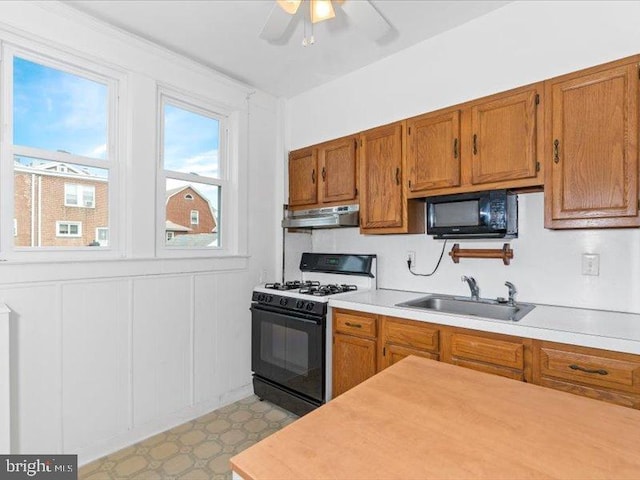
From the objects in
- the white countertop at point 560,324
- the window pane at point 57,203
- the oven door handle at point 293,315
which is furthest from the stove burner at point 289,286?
the window pane at point 57,203

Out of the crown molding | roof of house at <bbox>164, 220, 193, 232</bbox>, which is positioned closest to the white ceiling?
the crown molding

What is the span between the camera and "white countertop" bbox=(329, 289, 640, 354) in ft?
4.98

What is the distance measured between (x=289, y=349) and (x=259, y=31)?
2319 millimetres

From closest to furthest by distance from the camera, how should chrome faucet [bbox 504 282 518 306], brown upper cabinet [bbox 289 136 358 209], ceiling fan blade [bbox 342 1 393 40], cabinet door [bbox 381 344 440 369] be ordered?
ceiling fan blade [bbox 342 1 393 40] → cabinet door [bbox 381 344 440 369] → chrome faucet [bbox 504 282 518 306] → brown upper cabinet [bbox 289 136 358 209]

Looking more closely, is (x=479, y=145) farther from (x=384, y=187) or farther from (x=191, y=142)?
(x=191, y=142)

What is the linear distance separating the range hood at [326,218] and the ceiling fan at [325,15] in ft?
4.30

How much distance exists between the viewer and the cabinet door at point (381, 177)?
2590 millimetres

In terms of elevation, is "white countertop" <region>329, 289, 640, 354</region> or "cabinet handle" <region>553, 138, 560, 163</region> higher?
"cabinet handle" <region>553, 138, 560, 163</region>

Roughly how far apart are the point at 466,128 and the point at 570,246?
97 centimetres

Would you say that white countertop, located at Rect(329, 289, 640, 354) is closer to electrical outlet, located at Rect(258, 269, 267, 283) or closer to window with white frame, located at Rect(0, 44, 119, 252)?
electrical outlet, located at Rect(258, 269, 267, 283)

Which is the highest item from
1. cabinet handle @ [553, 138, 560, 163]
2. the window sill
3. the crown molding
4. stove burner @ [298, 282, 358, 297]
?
the crown molding

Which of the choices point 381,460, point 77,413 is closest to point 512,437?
point 381,460

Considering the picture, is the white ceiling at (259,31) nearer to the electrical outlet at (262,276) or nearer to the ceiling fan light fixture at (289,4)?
the ceiling fan light fixture at (289,4)

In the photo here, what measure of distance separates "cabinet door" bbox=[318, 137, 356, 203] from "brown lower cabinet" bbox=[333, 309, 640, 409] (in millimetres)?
1019
